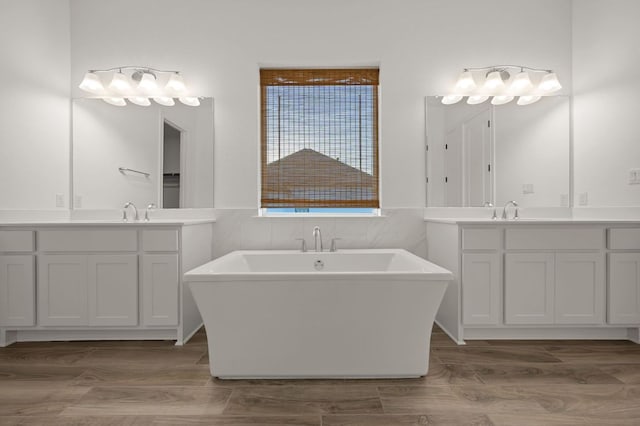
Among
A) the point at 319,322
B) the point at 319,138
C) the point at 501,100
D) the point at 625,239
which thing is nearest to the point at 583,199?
the point at 625,239

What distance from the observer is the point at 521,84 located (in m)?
3.08

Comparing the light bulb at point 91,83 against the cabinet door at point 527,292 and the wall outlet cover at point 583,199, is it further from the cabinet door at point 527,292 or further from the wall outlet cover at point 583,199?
the wall outlet cover at point 583,199

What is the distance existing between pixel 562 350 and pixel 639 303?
0.64 metres

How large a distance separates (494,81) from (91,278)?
3274 mm

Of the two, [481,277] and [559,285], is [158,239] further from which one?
[559,285]

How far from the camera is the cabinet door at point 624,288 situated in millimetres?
2477

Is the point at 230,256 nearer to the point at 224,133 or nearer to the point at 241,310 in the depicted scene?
the point at 241,310

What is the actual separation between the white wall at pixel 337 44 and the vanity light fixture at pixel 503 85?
0.09 meters

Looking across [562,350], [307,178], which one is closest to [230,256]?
[307,178]

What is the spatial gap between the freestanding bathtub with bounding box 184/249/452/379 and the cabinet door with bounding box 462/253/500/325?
2.13 feet

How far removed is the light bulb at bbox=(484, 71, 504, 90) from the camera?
10.1 feet

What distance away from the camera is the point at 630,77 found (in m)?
2.65

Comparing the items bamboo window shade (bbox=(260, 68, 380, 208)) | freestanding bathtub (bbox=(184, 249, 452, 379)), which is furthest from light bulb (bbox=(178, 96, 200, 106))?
freestanding bathtub (bbox=(184, 249, 452, 379))

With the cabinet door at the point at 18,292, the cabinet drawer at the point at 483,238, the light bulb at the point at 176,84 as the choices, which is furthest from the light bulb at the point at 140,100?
the cabinet drawer at the point at 483,238
